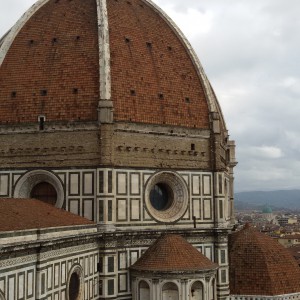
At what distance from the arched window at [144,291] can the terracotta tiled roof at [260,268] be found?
17.9ft

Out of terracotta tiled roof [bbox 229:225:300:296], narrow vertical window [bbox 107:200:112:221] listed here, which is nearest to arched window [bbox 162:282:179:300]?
narrow vertical window [bbox 107:200:112:221]

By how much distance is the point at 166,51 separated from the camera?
28.9m

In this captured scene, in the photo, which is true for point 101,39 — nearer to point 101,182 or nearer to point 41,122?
point 41,122

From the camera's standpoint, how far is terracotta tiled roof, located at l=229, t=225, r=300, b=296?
89.7 ft

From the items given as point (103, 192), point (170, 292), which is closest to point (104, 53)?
point (103, 192)

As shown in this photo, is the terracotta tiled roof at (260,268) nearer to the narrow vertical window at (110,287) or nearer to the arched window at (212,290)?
the arched window at (212,290)

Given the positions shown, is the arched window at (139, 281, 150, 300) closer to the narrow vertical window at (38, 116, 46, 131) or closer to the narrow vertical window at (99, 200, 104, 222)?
the narrow vertical window at (99, 200, 104, 222)

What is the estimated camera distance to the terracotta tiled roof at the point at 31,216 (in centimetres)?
1798

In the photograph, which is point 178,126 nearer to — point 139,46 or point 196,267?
point 139,46

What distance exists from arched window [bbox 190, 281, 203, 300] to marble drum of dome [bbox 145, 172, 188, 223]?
143 inches

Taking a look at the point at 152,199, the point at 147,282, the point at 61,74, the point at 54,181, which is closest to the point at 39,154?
the point at 54,181

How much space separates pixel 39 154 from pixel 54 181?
Answer: 1.33 metres

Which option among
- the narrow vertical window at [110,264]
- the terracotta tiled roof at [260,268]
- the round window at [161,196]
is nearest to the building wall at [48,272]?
the narrow vertical window at [110,264]

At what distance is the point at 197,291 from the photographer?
2380cm
